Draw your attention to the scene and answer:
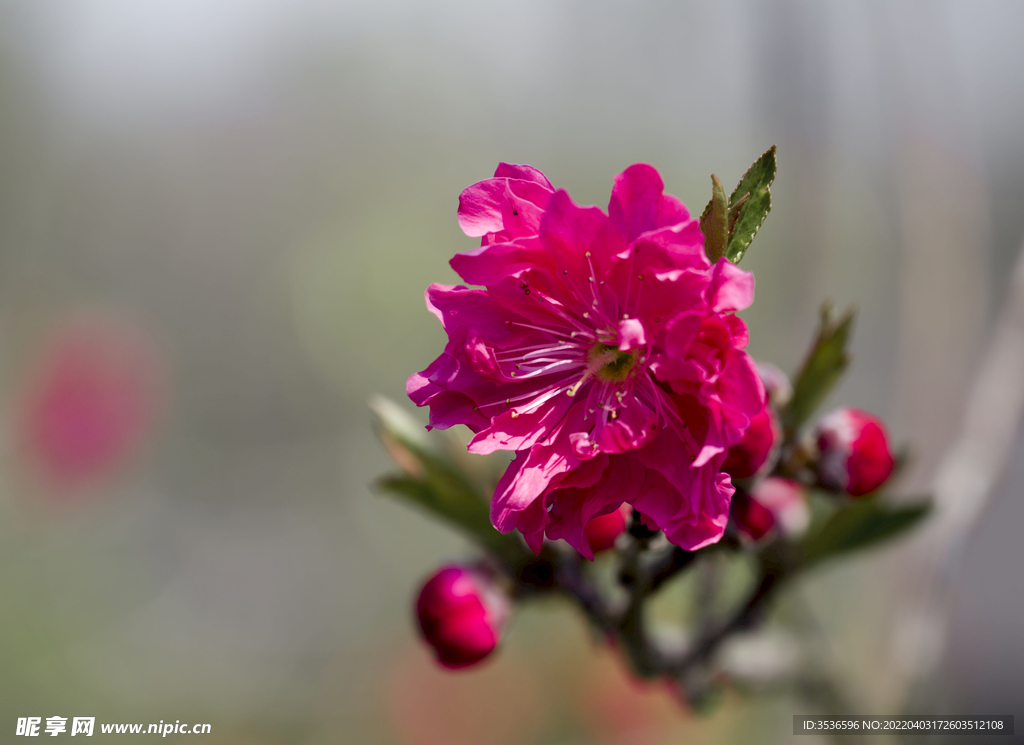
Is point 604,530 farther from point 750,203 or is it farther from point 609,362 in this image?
point 750,203

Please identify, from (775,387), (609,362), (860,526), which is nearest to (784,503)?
(860,526)

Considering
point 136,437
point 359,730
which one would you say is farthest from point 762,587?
point 136,437

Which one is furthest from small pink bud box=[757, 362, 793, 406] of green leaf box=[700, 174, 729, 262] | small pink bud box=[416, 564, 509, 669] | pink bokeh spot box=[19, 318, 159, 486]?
pink bokeh spot box=[19, 318, 159, 486]

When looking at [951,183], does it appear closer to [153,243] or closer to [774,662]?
[774,662]

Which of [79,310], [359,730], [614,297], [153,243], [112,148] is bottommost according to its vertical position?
[359,730]

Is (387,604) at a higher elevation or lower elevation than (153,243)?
lower

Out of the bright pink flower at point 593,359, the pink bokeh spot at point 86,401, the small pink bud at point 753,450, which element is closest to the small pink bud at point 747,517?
the small pink bud at point 753,450

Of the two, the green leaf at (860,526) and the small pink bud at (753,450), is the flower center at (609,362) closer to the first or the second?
the small pink bud at (753,450)
